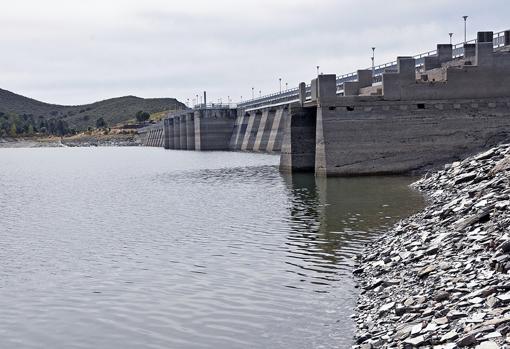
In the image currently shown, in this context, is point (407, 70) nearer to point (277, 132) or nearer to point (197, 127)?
point (277, 132)

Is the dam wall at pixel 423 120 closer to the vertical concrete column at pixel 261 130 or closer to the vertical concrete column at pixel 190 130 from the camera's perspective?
the vertical concrete column at pixel 261 130

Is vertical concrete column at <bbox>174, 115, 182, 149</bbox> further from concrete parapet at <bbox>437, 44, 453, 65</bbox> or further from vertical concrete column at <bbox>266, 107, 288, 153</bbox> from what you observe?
concrete parapet at <bbox>437, 44, 453, 65</bbox>

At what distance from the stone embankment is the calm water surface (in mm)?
768

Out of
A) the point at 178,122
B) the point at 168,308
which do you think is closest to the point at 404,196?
the point at 168,308

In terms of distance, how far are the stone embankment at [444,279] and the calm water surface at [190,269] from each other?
Result: 768mm

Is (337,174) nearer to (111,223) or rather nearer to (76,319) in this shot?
(111,223)

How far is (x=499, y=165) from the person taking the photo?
2497cm

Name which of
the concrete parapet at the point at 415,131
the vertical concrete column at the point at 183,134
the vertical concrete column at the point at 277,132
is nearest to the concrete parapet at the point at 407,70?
the concrete parapet at the point at 415,131

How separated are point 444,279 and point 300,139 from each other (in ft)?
121

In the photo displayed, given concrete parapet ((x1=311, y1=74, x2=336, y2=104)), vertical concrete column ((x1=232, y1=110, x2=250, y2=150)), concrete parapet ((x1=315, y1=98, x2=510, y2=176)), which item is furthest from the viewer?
vertical concrete column ((x1=232, y1=110, x2=250, y2=150))

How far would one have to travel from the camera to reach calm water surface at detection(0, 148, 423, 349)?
13.2 m

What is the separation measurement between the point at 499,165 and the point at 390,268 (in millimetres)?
11107

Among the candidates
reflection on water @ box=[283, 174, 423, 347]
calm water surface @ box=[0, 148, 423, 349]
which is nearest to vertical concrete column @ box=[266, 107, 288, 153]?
reflection on water @ box=[283, 174, 423, 347]

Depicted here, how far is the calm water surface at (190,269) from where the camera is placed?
1324cm
